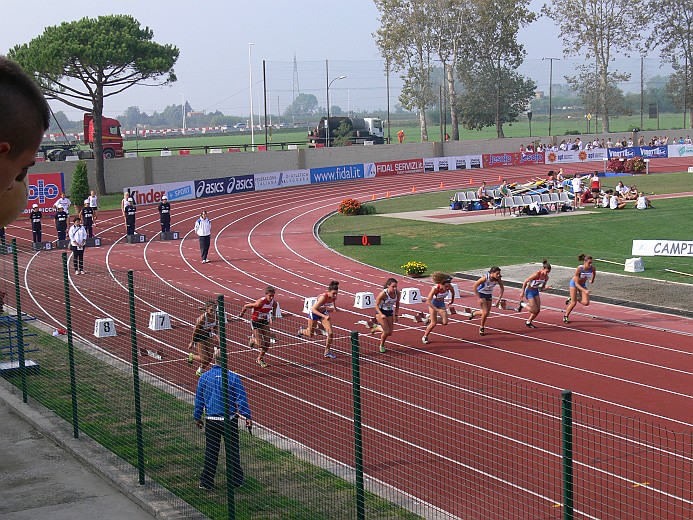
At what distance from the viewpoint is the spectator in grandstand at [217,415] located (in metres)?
8.73

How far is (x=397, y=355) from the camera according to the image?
14828mm

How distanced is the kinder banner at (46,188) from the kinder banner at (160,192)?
6589 mm

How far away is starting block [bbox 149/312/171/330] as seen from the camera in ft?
52.5

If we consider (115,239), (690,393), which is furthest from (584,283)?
(115,239)

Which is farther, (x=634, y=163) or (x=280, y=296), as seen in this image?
(x=634, y=163)

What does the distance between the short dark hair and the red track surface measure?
6352mm

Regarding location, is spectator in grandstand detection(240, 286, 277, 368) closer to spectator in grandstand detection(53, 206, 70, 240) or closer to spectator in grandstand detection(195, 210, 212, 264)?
spectator in grandstand detection(195, 210, 212, 264)

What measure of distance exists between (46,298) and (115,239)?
48.8 ft

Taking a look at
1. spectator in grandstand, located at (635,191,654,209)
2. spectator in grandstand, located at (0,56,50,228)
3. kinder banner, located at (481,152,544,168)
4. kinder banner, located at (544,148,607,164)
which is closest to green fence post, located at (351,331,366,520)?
spectator in grandstand, located at (0,56,50,228)

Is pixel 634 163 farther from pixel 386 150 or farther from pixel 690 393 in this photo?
pixel 690 393

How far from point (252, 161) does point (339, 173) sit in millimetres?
5743

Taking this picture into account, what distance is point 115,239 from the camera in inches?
1463

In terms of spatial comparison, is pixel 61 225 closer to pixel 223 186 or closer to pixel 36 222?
pixel 36 222

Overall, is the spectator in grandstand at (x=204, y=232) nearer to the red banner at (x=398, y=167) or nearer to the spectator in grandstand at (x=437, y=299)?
the spectator in grandstand at (x=437, y=299)
